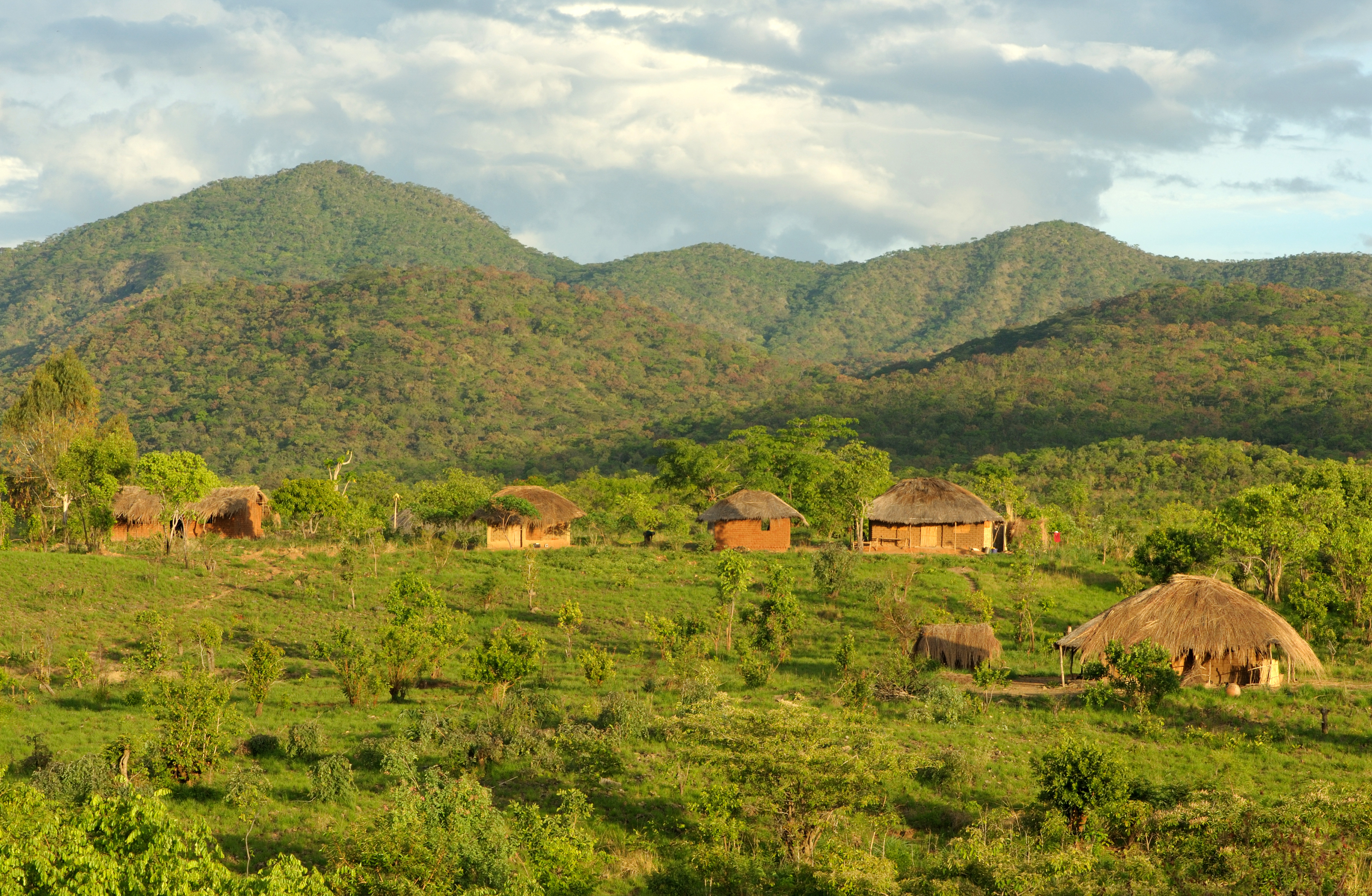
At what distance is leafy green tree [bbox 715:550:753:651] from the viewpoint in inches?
992

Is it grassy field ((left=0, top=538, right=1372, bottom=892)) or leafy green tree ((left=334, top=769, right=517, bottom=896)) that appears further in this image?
grassy field ((left=0, top=538, right=1372, bottom=892))

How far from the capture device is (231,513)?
1494 inches

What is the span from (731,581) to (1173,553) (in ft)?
39.1

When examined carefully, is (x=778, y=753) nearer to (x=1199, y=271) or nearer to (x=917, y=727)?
(x=917, y=727)

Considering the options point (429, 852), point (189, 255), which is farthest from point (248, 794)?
point (189, 255)

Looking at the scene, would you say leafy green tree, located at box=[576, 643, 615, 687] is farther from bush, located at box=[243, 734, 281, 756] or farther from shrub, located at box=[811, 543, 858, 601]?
shrub, located at box=[811, 543, 858, 601]

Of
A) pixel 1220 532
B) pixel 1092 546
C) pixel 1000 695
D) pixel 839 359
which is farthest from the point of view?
pixel 839 359

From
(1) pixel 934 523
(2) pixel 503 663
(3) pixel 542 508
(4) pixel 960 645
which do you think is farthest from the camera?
(3) pixel 542 508

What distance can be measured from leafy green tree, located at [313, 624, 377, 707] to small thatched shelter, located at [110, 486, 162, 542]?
1932 cm

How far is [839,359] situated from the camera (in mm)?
162875

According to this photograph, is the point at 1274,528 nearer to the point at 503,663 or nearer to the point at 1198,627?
the point at 1198,627

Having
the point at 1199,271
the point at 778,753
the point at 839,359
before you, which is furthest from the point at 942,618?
the point at 1199,271

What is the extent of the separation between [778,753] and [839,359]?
15192cm

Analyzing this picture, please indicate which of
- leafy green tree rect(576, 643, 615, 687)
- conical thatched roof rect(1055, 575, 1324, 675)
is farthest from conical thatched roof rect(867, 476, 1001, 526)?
leafy green tree rect(576, 643, 615, 687)
